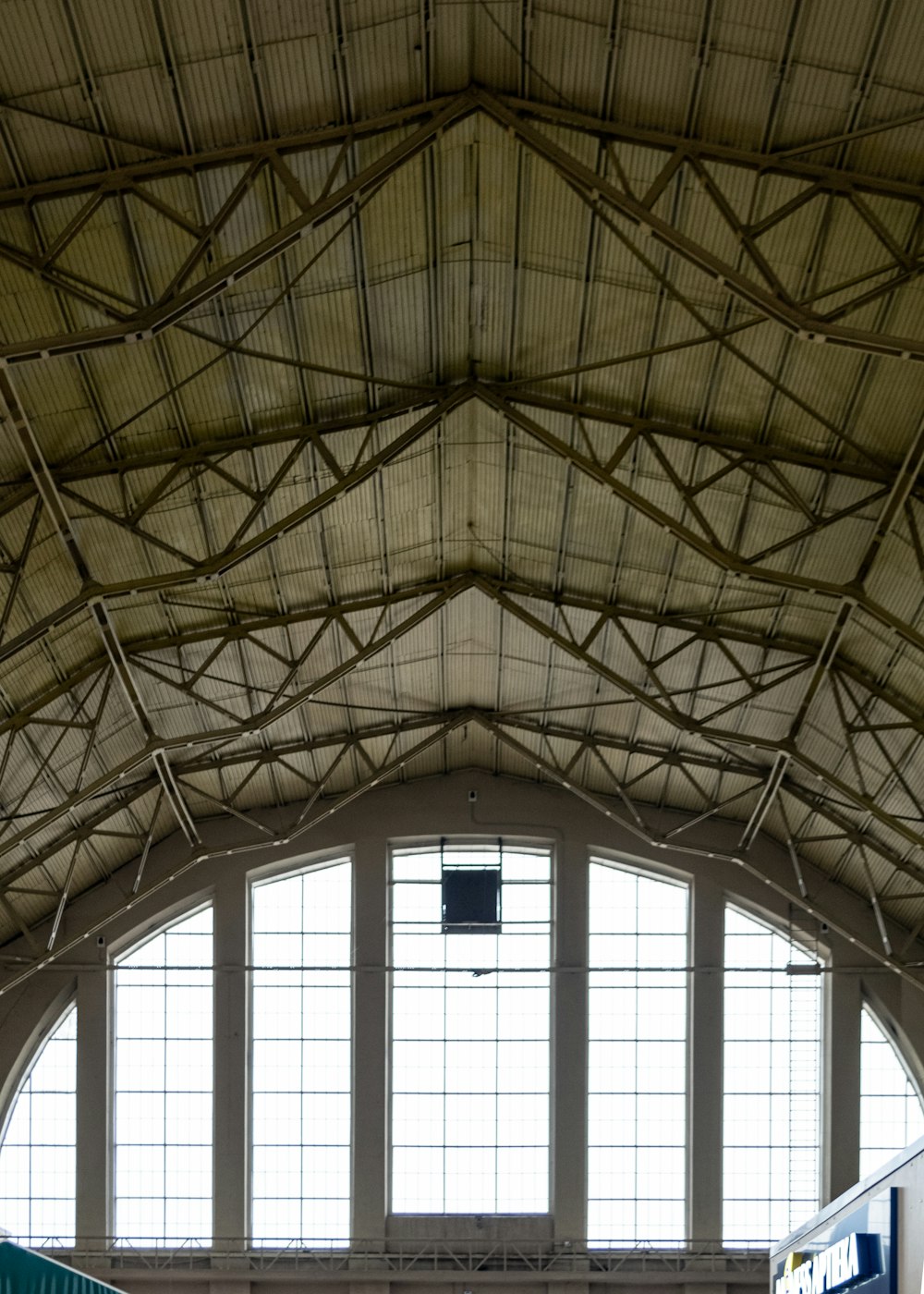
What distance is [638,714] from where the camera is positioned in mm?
45094

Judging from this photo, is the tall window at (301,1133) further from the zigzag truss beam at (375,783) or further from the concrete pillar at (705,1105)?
the concrete pillar at (705,1105)

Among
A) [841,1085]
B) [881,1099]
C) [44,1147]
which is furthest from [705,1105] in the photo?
[44,1147]

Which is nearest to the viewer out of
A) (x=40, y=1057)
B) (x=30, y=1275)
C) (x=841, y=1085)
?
(x=30, y=1275)

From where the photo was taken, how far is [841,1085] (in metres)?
48.8

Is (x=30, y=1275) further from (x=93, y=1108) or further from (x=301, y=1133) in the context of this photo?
(x=93, y=1108)

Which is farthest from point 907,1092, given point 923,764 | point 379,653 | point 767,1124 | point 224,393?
point 224,393

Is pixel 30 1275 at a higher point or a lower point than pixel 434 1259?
lower

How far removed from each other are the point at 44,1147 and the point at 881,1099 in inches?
957

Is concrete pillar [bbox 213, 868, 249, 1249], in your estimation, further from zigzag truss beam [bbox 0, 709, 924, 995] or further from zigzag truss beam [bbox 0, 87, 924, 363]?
zigzag truss beam [bbox 0, 87, 924, 363]

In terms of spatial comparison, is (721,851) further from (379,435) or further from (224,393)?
(224,393)

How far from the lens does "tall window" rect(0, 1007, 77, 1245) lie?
159 feet

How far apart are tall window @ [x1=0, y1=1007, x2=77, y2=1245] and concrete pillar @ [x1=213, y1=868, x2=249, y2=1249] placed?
4.18 meters

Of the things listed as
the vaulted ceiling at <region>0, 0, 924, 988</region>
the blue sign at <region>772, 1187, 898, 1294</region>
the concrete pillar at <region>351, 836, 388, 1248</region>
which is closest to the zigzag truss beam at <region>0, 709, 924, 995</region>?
the vaulted ceiling at <region>0, 0, 924, 988</region>

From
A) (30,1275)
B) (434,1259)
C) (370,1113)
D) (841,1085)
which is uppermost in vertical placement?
(841,1085)
